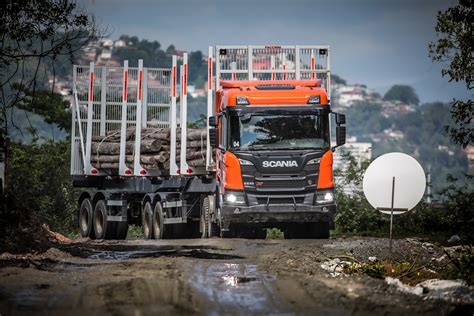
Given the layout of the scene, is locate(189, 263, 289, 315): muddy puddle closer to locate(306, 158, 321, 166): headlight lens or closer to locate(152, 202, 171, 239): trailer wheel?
locate(306, 158, 321, 166): headlight lens

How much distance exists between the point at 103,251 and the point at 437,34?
10.1 m

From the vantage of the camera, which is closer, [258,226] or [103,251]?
[103,251]

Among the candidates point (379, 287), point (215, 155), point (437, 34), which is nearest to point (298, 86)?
point (215, 155)

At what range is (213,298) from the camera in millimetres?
11000

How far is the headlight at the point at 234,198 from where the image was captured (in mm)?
20141

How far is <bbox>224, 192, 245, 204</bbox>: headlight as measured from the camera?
66.1 feet

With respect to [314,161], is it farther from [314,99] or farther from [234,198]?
[234,198]

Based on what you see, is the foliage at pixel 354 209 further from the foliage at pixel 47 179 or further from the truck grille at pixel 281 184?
the foliage at pixel 47 179

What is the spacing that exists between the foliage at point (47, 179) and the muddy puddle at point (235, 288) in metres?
21.2

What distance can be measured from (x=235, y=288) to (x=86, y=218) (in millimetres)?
14695

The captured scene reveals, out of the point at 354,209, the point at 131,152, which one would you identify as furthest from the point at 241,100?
the point at 354,209

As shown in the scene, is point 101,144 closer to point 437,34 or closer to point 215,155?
point 215,155

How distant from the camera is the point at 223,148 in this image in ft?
65.7

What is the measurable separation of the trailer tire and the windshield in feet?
12.2
